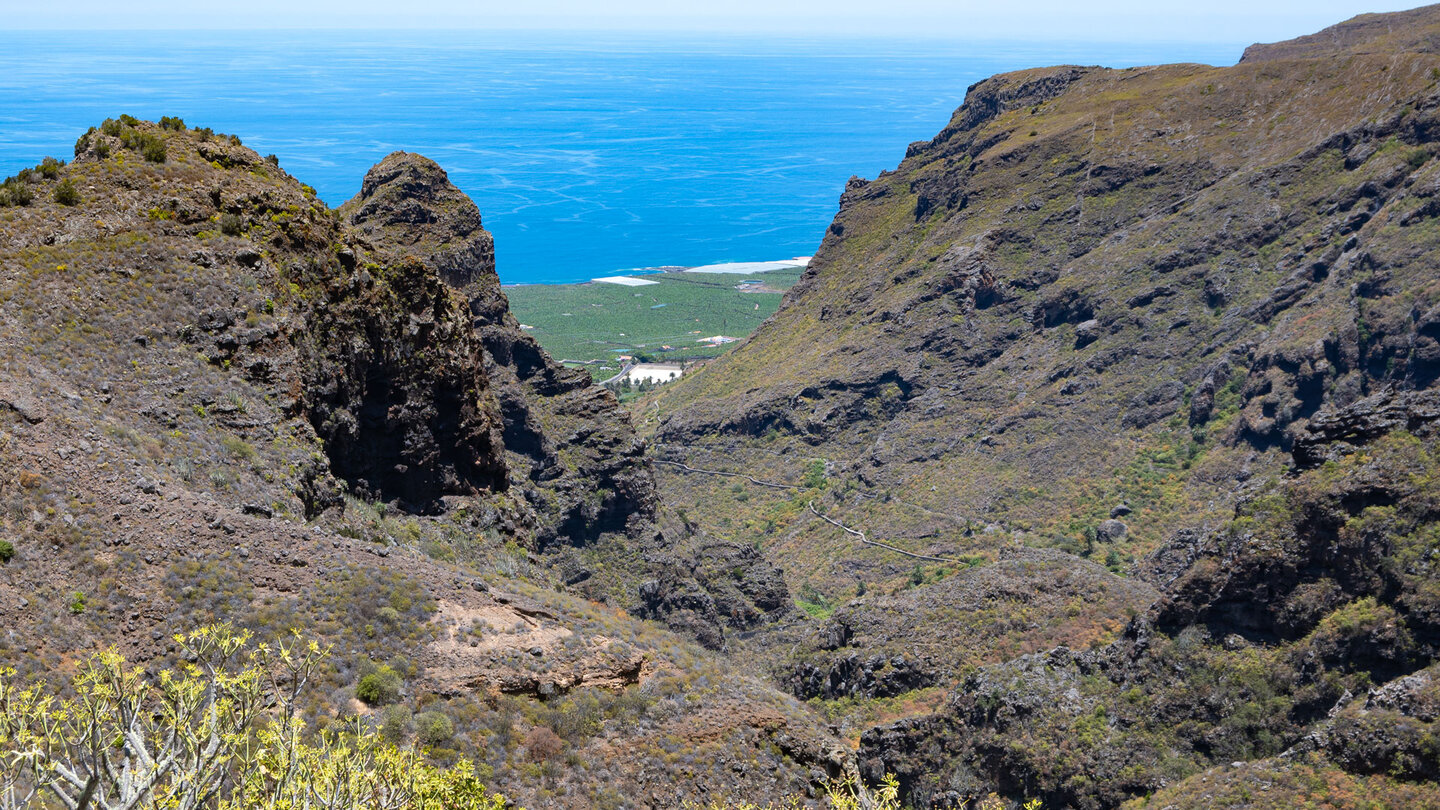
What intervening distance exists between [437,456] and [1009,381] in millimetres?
60944

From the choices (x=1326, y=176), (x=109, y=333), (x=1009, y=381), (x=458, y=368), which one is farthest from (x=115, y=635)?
(x=1326, y=176)

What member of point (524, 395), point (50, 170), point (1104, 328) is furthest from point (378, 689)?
point (1104, 328)

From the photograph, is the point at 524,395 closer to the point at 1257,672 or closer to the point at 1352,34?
the point at 1257,672

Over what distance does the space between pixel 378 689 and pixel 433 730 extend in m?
1.58

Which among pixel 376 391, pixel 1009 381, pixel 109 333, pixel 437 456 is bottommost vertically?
pixel 1009 381

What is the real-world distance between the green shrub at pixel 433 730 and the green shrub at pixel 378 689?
37.0 inches

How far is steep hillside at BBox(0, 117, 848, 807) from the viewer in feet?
66.0

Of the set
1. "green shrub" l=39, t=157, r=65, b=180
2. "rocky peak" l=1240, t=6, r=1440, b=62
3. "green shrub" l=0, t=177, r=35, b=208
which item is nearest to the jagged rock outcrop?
"green shrub" l=39, t=157, r=65, b=180

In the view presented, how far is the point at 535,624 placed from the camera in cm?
2456

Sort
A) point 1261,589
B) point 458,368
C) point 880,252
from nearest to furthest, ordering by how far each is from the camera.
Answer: point 1261,589 < point 458,368 < point 880,252

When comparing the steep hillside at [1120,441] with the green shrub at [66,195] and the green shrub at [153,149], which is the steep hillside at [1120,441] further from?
the green shrub at [153,149]

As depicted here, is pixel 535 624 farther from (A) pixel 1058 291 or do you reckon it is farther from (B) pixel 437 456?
(A) pixel 1058 291

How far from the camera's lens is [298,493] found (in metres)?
26.8

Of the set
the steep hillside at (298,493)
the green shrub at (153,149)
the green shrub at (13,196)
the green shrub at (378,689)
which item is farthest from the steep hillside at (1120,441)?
the green shrub at (13,196)
